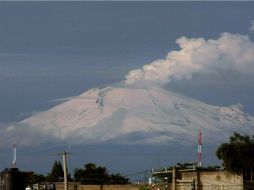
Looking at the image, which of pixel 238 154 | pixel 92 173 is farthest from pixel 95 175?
pixel 238 154

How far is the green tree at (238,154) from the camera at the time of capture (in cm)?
6894

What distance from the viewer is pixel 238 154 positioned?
70.8m

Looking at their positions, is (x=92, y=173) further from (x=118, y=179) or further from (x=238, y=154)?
(x=238, y=154)

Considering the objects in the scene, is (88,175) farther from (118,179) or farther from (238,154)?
(238,154)

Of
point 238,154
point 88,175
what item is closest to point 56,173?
point 88,175

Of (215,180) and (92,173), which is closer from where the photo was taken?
(215,180)

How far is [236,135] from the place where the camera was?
73.2 metres

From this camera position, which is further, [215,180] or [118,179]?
[118,179]

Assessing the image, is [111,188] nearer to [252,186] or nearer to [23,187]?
[252,186]

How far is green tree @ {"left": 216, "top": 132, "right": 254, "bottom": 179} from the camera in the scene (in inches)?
2714

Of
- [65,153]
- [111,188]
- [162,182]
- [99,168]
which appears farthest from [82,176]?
[65,153]

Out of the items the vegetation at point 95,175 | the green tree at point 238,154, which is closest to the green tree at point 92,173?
the vegetation at point 95,175

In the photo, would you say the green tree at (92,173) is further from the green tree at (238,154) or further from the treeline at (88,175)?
the green tree at (238,154)

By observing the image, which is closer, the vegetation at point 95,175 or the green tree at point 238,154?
the green tree at point 238,154
